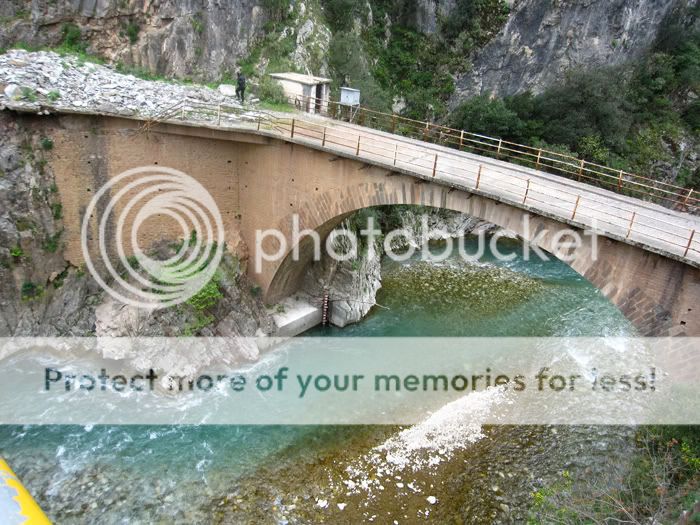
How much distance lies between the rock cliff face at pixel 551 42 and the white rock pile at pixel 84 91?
20.3 meters

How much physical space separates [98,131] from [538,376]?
55.8 feet

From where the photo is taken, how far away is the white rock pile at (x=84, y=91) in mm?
16500

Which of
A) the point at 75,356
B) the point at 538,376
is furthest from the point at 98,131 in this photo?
the point at 538,376

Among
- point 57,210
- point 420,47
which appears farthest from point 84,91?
point 420,47

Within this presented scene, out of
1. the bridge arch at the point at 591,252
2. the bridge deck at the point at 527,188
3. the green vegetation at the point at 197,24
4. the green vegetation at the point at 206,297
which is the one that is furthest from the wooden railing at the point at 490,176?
the green vegetation at the point at 206,297

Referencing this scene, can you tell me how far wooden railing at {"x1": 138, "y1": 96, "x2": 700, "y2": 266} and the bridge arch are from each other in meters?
0.36

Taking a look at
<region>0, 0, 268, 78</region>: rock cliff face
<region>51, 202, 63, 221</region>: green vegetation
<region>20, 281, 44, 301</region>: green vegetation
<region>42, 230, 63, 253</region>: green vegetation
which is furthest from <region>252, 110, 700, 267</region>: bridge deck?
<region>20, 281, 44, 301</region>: green vegetation

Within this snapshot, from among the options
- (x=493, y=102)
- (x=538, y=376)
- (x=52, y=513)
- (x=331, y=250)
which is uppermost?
(x=493, y=102)

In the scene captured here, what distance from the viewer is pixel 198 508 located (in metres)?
13.0

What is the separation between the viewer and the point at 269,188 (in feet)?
61.7

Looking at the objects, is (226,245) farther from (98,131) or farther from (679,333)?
(679,333)

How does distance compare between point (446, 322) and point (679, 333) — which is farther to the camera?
point (446, 322)

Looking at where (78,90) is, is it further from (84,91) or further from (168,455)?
(168,455)

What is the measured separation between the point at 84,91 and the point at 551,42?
3001 centimetres
